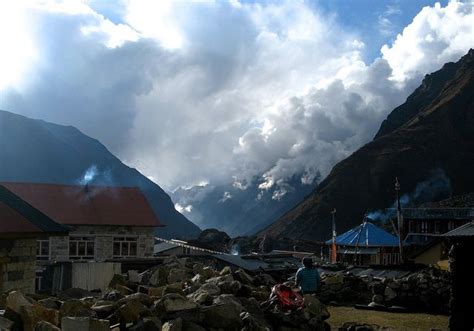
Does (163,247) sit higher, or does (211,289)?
(163,247)

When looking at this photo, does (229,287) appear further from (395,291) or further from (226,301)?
(395,291)

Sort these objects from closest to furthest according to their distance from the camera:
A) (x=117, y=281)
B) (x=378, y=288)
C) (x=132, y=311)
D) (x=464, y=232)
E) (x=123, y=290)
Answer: (x=132, y=311) < (x=123, y=290) < (x=117, y=281) < (x=464, y=232) < (x=378, y=288)

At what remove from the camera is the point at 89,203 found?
38.0 m

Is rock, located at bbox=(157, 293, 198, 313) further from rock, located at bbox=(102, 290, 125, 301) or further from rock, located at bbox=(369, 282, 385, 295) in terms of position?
rock, located at bbox=(369, 282, 385, 295)

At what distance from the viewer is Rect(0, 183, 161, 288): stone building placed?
35031 millimetres

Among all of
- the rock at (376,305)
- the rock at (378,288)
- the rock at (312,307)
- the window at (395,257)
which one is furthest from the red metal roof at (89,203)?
the rock at (312,307)

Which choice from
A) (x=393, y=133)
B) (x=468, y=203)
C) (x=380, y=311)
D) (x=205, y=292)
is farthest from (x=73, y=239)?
(x=393, y=133)

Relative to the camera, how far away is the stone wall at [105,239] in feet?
114

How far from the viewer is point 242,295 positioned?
1395cm

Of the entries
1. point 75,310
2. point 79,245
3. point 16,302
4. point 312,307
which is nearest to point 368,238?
point 79,245

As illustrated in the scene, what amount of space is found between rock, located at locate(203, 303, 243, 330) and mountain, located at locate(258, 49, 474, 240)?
3629 inches

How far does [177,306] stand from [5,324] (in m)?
3.25

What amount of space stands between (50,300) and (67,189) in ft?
100

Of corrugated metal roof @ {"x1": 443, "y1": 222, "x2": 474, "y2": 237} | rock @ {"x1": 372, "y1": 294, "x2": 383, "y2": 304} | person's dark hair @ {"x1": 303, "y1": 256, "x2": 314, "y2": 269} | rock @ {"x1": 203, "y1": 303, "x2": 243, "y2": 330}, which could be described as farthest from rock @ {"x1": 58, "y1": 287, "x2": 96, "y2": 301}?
rock @ {"x1": 372, "y1": 294, "x2": 383, "y2": 304}
